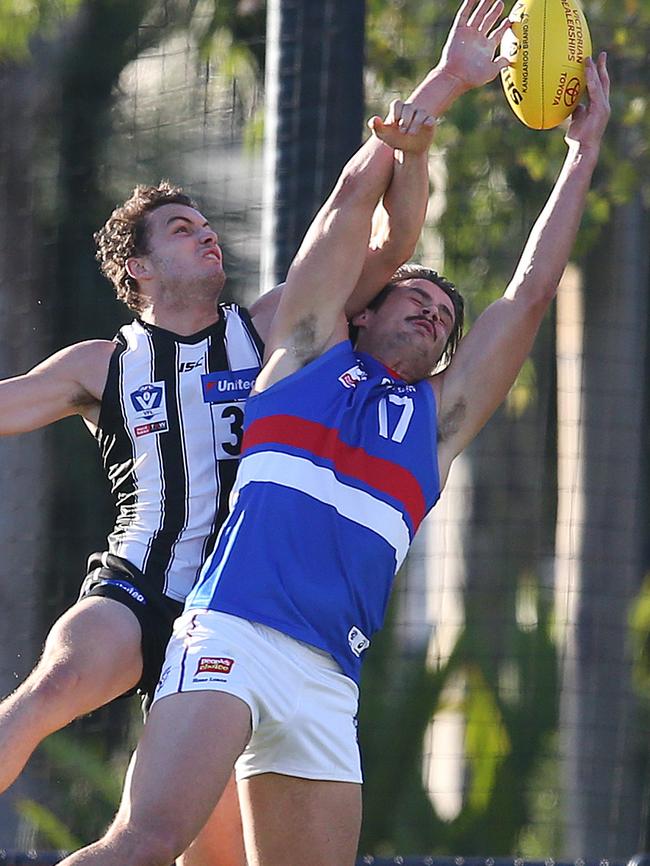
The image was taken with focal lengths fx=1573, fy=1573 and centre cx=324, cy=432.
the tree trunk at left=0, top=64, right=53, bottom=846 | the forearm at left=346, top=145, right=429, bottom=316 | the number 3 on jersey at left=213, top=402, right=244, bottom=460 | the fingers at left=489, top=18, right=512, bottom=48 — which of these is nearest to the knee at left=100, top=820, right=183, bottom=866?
the number 3 on jersey at left=213, top=402, right=244, bottom=460

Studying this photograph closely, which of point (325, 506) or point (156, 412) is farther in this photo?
point (156, 412)

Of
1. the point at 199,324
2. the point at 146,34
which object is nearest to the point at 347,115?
the point at 199,324

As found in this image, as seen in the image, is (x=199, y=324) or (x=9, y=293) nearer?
(x=199, y=324)

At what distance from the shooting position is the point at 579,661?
8891 mm

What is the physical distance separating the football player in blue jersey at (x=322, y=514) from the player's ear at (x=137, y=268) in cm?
47

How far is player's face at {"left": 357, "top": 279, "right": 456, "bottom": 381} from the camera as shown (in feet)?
13.0

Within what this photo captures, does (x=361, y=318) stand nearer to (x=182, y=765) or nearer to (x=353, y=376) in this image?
(x=353, y=376)

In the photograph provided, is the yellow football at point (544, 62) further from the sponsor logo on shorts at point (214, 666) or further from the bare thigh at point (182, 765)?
the bare thigh at point (182, 765)

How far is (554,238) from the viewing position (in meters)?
3.97

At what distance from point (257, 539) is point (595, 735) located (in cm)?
556

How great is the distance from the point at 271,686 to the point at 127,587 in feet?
1.80

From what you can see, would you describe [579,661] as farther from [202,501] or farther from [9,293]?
[202,501]

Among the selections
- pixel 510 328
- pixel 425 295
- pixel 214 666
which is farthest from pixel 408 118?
pixel 214 666

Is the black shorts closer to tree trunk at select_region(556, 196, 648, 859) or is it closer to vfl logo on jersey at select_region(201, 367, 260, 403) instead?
vfl logo on jersey at select_region(201, 367, 260, 403)
